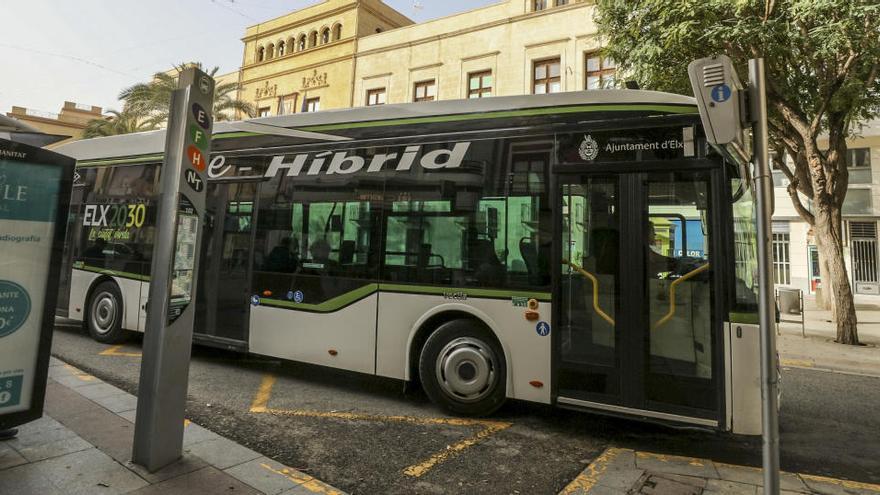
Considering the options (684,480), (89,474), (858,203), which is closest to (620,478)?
(684,480)

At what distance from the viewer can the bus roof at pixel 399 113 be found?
452cm

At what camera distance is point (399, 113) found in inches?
219

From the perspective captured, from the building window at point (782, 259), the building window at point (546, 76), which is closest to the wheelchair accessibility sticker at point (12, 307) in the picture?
the building window at point (546, 76)

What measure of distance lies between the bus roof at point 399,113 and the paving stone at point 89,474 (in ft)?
13.1

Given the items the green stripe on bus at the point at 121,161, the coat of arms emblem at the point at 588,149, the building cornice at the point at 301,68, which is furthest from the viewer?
the building cornice at the point at 301,68

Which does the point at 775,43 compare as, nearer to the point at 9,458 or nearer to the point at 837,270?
the point at 837,270

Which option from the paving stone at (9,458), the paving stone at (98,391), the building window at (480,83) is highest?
the building window at (480,83)

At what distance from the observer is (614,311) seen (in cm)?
438

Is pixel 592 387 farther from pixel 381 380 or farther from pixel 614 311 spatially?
pixel 381 380

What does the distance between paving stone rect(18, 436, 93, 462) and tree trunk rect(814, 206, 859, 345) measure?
535 inches

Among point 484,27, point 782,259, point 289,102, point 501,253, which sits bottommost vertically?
point 501,253

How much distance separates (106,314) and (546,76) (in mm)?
17680

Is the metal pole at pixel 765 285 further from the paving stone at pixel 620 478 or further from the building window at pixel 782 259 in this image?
the building window at pixel 782 259

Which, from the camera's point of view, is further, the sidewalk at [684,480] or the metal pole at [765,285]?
the sidewalk at [684,480]
